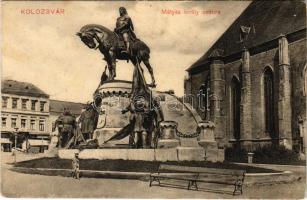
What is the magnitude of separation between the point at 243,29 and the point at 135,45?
13.9 meters

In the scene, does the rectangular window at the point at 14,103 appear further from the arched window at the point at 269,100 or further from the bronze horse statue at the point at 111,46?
the arched window at the point at 269,100

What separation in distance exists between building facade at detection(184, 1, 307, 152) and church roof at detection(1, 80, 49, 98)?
10.7 m

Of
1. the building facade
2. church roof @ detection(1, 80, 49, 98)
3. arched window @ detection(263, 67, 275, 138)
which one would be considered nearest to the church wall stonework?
the building facade

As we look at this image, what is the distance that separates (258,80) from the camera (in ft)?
94.2

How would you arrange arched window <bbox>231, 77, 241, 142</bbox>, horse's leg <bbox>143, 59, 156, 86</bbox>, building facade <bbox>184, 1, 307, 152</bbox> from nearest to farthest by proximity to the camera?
horse's leg <bbox>143, 59, 156, 86</bbox>, building facade <bbox>184, 1, 307, 152</bbox>, arched window <bbox>231, 77, 241, 142</bbox>

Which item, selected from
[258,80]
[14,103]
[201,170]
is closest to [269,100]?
[258,80]

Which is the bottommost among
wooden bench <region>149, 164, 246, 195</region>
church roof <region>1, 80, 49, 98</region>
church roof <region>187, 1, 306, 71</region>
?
wooden bench <region>149, 164, 246, 195</region>

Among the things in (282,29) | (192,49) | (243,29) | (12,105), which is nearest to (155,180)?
(192,49)

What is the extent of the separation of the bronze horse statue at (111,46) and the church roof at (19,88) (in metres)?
2.95

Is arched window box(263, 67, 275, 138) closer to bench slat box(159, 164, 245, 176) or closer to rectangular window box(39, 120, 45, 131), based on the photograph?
rectangular window box(39, 120, 45, 131)

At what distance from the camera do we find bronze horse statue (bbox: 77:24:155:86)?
18328 millimetres

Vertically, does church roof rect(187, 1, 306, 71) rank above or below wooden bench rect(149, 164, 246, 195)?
above

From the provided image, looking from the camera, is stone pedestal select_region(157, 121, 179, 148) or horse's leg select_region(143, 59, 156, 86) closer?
stone pedestal select_region(157, 121, 179, 148)

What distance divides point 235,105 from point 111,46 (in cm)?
1483
